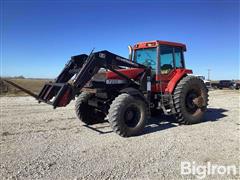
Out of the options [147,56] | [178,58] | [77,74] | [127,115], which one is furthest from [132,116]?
[178,58]

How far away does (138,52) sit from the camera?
8883mm

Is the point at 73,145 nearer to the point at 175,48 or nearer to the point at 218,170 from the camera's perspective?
the point at 218,170

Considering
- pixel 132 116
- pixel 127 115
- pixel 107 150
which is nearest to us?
pixel 107 150

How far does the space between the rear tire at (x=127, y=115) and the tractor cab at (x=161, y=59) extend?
4.37 feet

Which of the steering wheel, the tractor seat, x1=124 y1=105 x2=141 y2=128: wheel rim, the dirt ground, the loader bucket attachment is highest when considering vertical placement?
the steering wheel

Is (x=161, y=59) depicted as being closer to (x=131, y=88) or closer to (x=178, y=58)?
(x=178, y=58)

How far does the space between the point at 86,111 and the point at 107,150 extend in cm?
291

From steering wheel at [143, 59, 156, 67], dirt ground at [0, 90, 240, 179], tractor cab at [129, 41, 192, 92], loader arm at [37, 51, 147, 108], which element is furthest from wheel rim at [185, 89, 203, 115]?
loader arm at [37, 51, 147, 108]

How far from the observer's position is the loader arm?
21.1ft

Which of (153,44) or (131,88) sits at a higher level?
(153,44)

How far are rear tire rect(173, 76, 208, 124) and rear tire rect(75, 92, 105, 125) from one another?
256cm

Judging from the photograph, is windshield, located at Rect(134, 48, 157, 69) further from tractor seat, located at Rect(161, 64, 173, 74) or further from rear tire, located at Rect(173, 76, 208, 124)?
rear tire, located at Rect(173, 76, 208, 124)

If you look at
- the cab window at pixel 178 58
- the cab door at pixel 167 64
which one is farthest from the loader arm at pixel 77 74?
the cab window at pixel 178 58

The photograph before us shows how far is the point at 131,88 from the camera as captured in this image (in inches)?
286
